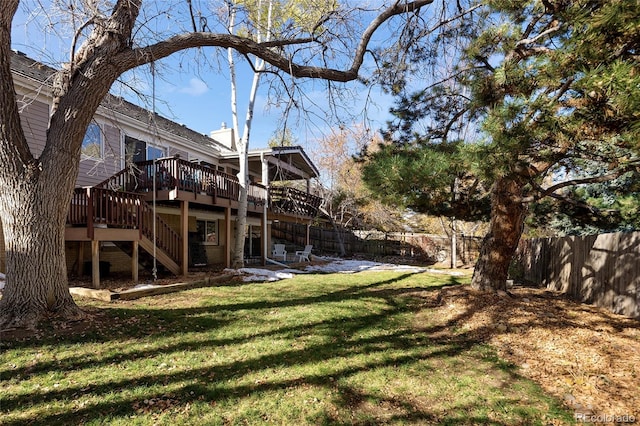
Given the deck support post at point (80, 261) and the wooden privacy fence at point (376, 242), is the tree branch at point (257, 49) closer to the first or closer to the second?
the deck support post at point (80, 261)

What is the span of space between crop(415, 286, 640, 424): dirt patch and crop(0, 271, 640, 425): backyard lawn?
41 mm

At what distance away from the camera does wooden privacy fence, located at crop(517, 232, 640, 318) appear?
5.88 meters

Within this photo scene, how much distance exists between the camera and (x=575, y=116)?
3.57 m

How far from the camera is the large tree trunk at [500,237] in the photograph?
261 inches

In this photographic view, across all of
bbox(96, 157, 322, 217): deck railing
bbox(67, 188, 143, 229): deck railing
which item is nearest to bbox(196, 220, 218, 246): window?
bbox(96, 157, 322, 217): deck railing

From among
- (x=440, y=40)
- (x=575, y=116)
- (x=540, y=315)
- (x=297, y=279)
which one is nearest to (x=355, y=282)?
(x=297, y=279)

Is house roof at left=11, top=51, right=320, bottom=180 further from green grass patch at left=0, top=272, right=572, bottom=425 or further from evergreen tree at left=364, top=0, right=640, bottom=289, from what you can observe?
green grass patch at left=0, top=272, right=572, bottom=425

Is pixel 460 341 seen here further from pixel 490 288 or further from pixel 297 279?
pixel 297 279

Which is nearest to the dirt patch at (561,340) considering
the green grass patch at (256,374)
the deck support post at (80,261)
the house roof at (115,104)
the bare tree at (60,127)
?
the green grass patch at (256,374)

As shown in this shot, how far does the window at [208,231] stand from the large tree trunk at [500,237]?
A: 33.9 feet

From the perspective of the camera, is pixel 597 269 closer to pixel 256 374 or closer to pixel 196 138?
pixel 256 374

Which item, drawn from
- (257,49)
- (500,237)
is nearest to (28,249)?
(257,49)

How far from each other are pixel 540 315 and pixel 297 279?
6.39m

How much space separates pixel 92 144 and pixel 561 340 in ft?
39.8
